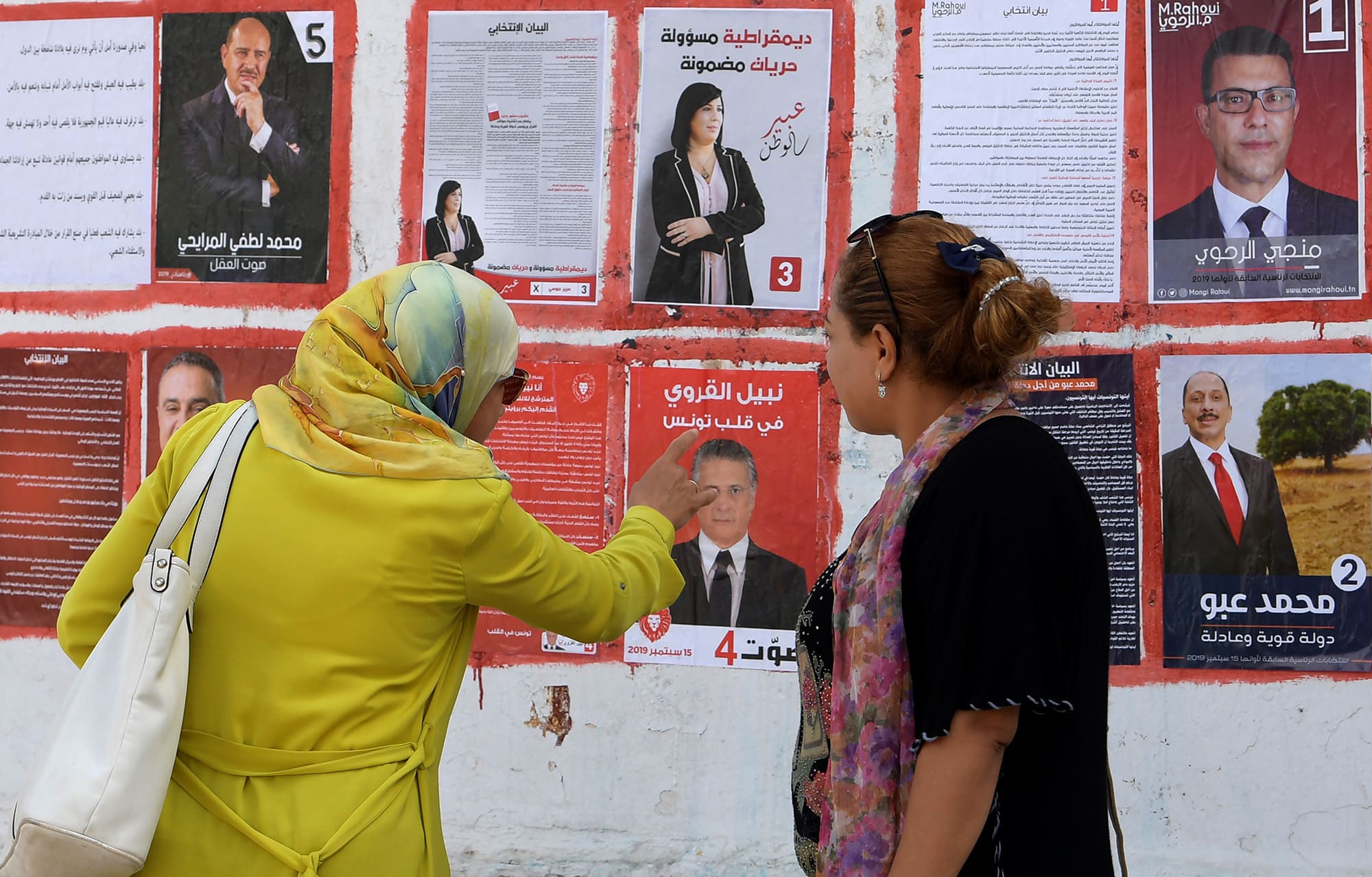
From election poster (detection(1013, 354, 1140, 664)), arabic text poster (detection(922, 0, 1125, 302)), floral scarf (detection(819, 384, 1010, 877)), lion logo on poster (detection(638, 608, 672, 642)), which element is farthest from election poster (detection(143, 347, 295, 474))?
floral scarf (detection(819, 384, 1010, 877))

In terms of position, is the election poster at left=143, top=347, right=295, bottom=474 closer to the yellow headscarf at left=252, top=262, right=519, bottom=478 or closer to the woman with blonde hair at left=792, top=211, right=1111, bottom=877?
the yellow headscarf at left=252, top=262, right=519, bottom=478

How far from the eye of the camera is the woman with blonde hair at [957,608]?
1.33 meters

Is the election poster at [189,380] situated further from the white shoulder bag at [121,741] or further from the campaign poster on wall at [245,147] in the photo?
the white shoulder bag at [121,741]

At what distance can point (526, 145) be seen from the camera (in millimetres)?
3318

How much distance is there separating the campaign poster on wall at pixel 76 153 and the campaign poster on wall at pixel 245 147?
86 millimetres

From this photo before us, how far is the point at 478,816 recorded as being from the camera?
3.32m

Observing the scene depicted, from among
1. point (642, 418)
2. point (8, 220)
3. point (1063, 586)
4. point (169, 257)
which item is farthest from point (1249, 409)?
point (8, 220)

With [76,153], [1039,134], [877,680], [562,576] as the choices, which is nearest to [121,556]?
[562,576]

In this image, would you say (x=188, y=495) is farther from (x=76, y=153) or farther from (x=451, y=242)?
(x=76, y=153)

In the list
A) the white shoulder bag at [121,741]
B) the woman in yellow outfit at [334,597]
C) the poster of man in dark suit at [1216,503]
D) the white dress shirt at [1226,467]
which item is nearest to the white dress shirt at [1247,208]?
the poster of man in dark suit at [1216,503]

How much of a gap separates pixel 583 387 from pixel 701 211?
63 cm

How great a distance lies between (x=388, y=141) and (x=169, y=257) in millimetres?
802

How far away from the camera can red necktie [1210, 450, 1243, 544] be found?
3.03 m

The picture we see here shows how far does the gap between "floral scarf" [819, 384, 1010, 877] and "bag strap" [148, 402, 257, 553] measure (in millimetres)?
921
